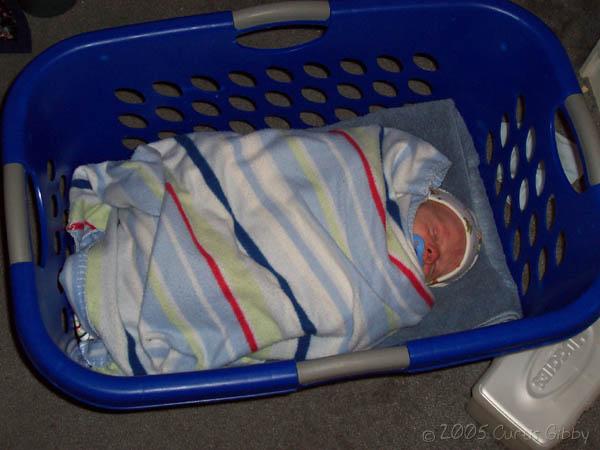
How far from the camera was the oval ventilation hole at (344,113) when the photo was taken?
119cm

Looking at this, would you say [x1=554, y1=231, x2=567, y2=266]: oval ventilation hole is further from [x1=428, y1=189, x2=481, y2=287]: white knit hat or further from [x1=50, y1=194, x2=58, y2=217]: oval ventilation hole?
[x1=50, y1=194, x2=58, y2=217]: oval ventilation hole

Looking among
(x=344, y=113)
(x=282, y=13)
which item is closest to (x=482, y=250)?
(x=344, y=113)

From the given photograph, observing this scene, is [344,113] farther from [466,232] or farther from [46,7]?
[46,7]

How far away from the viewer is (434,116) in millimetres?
1111

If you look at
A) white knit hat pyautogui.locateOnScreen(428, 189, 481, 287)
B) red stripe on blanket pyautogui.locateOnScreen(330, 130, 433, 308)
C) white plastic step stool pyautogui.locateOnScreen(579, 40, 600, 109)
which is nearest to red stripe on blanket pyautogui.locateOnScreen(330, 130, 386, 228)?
red stripe on blanket pyautogui.locateOnScreen(330, 130, 433, 308)

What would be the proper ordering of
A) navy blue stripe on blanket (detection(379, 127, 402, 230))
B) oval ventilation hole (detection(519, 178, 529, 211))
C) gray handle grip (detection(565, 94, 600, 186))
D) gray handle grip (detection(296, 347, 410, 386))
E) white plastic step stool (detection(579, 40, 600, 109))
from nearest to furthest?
gray handle grip (detection(296, 347, 410, 386)) < gray handle grip (detection(565, 94, 600, 186)) < navy blue stripe on blanket (detection(379, 127, 402, 230)) < oval ventilation hole (detection(519, 178, 529, 211)) < white plastic step stool (detection(579, 40, 600, 109))

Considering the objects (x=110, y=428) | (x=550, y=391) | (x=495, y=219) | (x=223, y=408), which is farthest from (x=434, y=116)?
A: (x=110, y=428)

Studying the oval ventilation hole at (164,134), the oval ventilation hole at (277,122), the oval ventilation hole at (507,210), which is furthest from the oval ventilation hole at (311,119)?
the oval ventilation hole at (507,210)

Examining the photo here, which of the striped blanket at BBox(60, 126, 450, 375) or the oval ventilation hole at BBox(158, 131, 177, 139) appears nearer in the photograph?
the striped blanket at BBox(60, 126, 450, 375)

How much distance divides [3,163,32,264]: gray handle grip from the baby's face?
20.4 inches

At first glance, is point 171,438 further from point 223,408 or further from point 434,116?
point 434,116

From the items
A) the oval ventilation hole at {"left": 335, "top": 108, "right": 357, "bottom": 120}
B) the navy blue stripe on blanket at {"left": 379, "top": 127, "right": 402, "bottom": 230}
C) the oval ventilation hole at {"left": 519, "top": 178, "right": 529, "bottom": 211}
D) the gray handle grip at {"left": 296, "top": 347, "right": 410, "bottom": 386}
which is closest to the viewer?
the gray handle grip at {"left": 296, "top": 347, "right": 410, "bottom": 386}

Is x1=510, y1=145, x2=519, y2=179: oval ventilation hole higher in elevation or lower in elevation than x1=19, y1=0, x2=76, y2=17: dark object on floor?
higher

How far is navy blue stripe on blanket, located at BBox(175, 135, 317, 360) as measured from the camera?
0.90 metres
